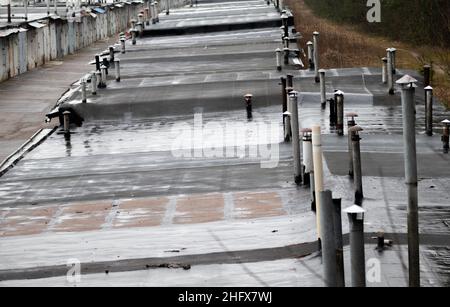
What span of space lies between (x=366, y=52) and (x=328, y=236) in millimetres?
46907

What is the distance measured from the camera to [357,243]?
11.6 metres

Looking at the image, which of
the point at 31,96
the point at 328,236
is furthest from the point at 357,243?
the point at 31,96

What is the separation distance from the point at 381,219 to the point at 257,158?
863cm

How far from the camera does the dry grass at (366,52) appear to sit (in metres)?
46.7

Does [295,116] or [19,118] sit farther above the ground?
[295,116]

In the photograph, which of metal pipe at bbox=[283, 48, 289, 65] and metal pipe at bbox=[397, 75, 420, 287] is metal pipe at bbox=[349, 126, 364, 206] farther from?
metal pipe at bbox=[283, 48, 289, 65]

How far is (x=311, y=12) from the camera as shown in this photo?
304 feet

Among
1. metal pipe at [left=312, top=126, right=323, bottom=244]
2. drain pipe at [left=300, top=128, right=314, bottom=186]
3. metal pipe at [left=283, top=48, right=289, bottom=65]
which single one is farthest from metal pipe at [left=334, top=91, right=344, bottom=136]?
metal pipe at [left=283, top=48, right=289, bottom=65]

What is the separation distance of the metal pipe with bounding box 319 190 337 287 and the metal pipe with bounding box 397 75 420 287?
3.68 ft

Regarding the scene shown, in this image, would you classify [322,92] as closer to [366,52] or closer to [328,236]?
[328,236]

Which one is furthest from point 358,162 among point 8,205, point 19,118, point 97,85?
point 19,118

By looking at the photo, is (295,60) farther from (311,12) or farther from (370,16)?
(311,12)

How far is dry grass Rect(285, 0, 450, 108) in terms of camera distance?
153 ft
